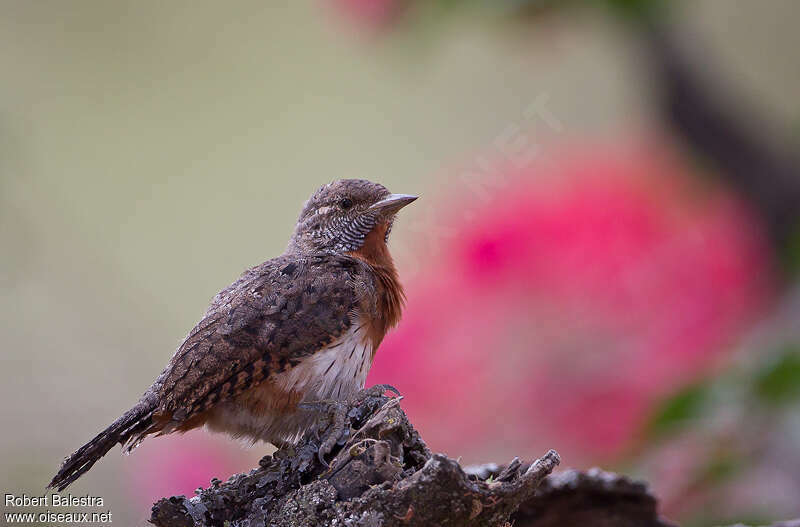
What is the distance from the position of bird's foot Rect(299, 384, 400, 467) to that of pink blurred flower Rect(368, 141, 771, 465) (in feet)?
2.92

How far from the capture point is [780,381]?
229 cm

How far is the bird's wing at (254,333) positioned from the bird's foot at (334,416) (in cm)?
13

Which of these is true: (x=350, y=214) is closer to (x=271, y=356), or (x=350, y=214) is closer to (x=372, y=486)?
(x=271, y=356)

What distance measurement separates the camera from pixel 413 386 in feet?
9.77

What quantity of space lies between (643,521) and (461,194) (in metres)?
1.70

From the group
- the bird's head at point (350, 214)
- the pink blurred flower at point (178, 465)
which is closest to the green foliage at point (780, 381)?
the bird's head at point (350, 214)

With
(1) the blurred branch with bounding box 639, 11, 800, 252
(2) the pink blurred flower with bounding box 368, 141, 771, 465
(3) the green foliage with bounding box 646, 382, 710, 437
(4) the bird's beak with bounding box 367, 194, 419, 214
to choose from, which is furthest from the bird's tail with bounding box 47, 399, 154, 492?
(1) the blurred branch with bounding box 639, 11, 800, 252

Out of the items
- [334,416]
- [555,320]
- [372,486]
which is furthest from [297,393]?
[555,320]

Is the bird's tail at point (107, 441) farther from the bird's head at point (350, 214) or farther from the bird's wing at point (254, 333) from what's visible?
the bird's head at point (350, 214)

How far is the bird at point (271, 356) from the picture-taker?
78.1 inches

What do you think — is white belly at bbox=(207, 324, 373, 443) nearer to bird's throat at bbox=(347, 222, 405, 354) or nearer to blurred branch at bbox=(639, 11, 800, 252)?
bird's throat at bbox=(347, 222, 405, 354)

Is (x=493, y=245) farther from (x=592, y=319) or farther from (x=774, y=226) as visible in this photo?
(x=774, y=226)

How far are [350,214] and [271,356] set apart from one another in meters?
0.62

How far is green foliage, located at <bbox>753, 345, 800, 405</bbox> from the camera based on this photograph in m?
2.29
